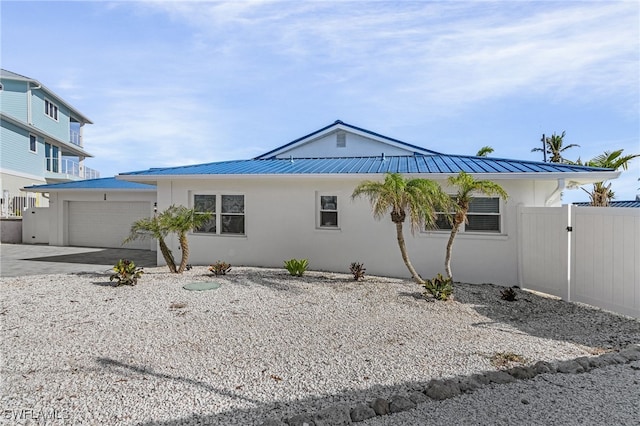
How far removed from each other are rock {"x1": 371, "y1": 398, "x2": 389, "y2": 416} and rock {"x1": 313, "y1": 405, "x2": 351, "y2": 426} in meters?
0.26

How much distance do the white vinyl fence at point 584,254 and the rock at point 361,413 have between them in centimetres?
582

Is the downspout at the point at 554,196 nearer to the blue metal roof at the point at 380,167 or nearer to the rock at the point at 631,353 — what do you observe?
the blue metal roof at the point at 380,167

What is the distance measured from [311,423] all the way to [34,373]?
3.39m

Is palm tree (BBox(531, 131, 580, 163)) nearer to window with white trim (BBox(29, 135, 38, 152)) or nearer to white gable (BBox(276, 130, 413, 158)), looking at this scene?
white gable (BBox(276, 130, 413, 158))

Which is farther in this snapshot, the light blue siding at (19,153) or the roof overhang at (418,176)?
the light blue siding at (19,153)

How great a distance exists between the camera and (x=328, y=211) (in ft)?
34.6

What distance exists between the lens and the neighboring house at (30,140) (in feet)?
72.5

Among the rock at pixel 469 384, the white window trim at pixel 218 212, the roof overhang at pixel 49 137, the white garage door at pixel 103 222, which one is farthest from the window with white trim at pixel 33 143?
the rock at pixel 469 384

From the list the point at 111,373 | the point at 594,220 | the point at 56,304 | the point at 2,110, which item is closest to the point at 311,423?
the point at 111,373

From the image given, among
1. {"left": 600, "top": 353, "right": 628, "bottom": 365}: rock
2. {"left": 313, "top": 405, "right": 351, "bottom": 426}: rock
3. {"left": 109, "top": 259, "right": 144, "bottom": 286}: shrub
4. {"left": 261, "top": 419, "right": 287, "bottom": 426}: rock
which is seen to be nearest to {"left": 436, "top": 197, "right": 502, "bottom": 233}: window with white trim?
{"left": 600, "top": 353, "right": 628, "bottom": 365}: rock

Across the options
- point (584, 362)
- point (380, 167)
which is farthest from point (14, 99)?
point (584, 362)

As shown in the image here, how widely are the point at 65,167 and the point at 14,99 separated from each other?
648 centimetres

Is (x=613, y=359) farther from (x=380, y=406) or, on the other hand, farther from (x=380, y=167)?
(x=380, y=167)

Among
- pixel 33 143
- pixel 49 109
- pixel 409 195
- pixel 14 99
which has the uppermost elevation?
pixel 49 109
